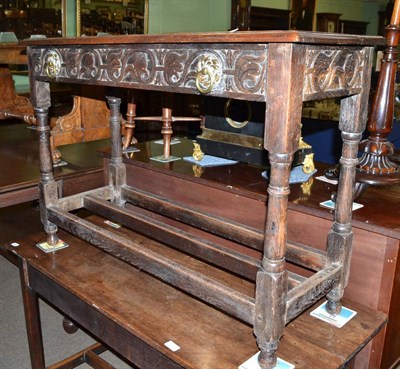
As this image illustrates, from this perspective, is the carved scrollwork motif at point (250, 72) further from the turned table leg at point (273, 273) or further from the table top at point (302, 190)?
the table top at point (302, 190)

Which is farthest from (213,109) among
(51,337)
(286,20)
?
(286,20)

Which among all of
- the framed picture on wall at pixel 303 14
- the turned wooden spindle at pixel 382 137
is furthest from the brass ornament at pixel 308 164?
the framed picture on wall at pixel 303 14

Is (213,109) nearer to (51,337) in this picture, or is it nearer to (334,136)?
(51,337)

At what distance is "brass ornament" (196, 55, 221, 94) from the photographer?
1.27 metres

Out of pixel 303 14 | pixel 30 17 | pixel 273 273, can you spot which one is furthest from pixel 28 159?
pixel 303 14

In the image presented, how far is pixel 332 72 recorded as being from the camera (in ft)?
4.20

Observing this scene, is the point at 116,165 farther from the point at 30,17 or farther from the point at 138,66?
the point at 30,17

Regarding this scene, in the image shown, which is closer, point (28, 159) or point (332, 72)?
point (332, 72)

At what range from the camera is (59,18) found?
563 centimetres

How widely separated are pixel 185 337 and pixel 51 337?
1.45m

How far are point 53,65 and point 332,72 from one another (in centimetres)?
104

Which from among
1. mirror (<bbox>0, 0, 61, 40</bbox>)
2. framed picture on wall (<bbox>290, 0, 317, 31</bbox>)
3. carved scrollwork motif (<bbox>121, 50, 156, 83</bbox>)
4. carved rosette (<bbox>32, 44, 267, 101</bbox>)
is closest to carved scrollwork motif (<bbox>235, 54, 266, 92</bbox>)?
carved rosette (<bbox>32, 44, 267, 101</bbox>)

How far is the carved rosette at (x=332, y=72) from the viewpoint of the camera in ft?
3.94

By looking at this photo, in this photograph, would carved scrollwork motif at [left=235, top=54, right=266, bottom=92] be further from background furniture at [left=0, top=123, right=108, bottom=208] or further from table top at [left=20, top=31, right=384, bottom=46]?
background furniture at [left=0, top=123, right=108, bottom=208]
